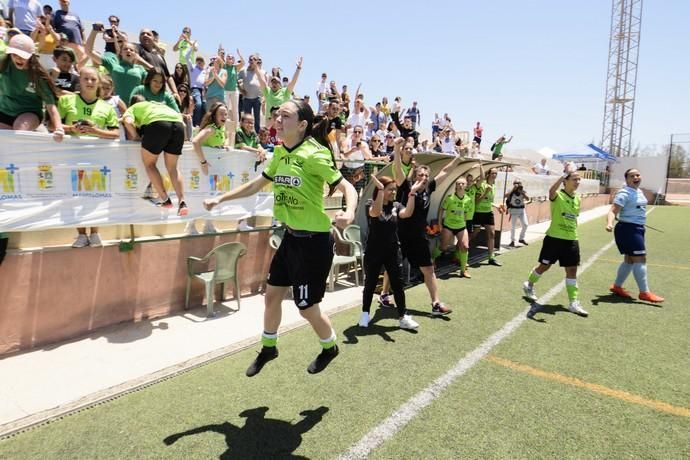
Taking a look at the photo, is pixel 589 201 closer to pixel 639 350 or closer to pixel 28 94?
pixel 639 350

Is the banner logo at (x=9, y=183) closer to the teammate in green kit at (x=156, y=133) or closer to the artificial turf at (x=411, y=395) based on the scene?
the teammate in green kit at (x=156, y=133)

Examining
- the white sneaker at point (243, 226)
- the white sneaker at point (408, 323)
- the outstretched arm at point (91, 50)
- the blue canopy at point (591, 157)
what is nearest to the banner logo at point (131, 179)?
the white sneaker at point (243, 226)

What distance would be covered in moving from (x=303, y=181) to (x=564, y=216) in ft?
16.1

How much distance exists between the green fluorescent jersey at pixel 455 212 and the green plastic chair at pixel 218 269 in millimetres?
4563

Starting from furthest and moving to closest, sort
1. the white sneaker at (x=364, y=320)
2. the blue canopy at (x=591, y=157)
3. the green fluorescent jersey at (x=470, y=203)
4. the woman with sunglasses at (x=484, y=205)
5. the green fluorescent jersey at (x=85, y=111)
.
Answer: the blue canopy at (x=591, y=157), the woman with sunglasses at (x=484, y=205), the green fluorescent jersey at (x=470, y=203), the white sneaker at (x=364, y=320), the green fluorescent jersey at (x=85, y=111)

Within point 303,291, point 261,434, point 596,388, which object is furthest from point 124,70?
point 596,388

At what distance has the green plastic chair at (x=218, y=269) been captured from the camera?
19.2 feet

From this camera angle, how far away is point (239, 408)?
11.6ft

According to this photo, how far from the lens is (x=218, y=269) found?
609 centimetres

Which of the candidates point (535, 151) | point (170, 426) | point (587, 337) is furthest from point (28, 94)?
point (535, 151)

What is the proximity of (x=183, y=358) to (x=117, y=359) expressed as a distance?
67 cm

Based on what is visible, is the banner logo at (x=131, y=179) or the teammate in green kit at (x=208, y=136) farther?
the teammate in green kit at (x=208, y=136)

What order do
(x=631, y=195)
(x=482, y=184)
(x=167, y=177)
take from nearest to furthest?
(x=167, y=177) < (x=631, y=195) < (x=482, y=184)

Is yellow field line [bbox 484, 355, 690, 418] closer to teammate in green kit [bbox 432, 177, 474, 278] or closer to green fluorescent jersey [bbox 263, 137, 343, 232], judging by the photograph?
green fluorescent jersey [bbox 263, 137, 343, 232]
